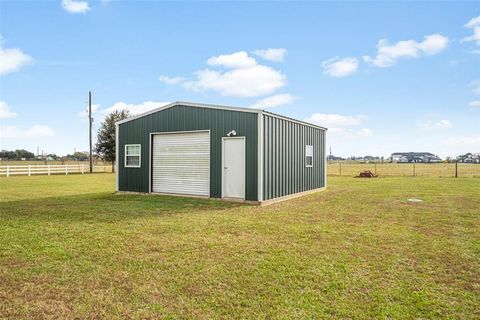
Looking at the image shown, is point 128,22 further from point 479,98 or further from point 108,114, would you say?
point 108,114

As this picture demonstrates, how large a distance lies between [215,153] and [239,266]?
710cm

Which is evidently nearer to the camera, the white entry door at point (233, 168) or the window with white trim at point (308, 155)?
the white entry door at point (233, 168)

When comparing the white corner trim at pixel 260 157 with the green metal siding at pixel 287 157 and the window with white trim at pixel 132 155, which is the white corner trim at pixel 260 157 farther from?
the window with white trim at pixel 132 155

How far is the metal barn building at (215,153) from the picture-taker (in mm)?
10336

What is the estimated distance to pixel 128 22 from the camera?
507 inches

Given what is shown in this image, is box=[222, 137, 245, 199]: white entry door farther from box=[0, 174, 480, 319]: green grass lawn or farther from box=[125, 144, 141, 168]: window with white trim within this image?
box=[125, 144, 141, 168]: window with white trim

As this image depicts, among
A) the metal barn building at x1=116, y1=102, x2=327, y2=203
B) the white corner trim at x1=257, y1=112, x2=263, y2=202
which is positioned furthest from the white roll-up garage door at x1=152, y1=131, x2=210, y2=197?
the white corner trim at x1=257, y1=112, x2=263, y2=202

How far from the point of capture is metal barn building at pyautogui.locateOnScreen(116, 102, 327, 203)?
407 inches

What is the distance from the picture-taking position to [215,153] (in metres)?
11.1

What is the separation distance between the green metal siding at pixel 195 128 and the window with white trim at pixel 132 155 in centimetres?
16

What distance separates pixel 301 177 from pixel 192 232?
7.71 metres

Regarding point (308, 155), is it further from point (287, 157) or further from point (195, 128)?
point (195, 128)

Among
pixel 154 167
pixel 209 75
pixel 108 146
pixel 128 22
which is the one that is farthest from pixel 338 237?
pixel 108 146

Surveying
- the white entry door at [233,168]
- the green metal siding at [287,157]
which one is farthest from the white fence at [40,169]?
the green metal siding at [287,157]
